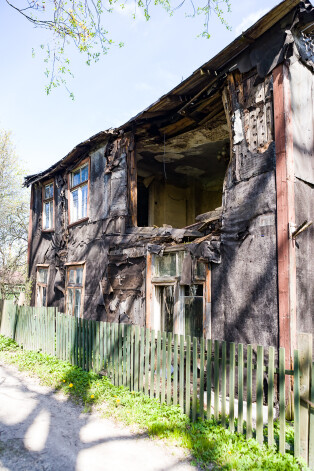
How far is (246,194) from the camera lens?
591cm

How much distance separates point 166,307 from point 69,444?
3.81 m

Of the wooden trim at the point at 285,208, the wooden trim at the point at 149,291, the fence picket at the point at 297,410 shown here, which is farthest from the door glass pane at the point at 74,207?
the fence picket at the point at 297,410

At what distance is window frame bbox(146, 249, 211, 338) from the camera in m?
6.24

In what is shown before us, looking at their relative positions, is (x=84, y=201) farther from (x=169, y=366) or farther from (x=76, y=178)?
(x=169, y=366)

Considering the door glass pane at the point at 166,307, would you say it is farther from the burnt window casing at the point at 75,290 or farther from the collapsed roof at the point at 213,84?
the collapsed roof at the point at 213,84

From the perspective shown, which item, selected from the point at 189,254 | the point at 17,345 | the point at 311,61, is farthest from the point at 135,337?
the point at 311,61

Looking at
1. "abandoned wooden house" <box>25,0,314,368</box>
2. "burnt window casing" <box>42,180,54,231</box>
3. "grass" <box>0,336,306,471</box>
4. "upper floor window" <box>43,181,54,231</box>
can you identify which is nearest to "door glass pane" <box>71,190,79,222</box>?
"abandoned wooden house" <box>25,0,314,368</box>

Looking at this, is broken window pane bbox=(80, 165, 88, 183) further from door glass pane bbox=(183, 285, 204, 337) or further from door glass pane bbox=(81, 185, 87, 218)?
door glass pane bbox=(183, 285, 204, 337)

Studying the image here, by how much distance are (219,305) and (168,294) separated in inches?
67.2

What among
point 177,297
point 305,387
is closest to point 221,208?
point 177,297

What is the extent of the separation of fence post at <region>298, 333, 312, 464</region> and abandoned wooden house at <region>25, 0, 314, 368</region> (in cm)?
136

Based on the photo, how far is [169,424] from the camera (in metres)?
4.36

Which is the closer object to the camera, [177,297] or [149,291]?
[177,297]

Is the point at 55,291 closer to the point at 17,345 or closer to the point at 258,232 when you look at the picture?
the point at 17,345
